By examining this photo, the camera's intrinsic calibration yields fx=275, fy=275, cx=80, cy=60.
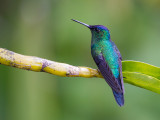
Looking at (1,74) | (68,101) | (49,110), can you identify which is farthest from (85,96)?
(1,74)

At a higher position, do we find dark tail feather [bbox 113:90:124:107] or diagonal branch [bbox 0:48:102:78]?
diagonal branch [bbox 0:48:102:78]

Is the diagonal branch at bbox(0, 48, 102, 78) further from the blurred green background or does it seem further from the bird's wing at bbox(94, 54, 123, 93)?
the blurred green background

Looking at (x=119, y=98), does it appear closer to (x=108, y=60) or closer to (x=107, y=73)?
(x=107, y=73)

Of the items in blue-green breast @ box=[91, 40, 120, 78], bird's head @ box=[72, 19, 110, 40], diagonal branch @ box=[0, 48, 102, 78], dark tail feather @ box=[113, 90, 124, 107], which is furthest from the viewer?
bird's head @ box=[72, 19, 110, 40]

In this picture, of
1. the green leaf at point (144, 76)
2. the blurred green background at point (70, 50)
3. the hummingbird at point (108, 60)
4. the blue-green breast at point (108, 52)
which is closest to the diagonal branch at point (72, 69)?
the green leaf at point (144, 76)

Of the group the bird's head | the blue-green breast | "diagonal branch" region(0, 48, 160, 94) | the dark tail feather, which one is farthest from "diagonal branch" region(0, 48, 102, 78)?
the bird's head

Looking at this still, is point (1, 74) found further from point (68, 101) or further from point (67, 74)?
point (67, 74)

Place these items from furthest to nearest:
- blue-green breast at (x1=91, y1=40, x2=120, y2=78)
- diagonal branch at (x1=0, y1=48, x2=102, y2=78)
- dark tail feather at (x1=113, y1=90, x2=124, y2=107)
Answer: blue-green breast at (x1=91, y1=40, x2=120, y2=78) < dark tail feather at (x1=113, y1=90, x2=124, y2=107) < diagonal branch at (x1=0, y1=48, x2=102, y2=78)

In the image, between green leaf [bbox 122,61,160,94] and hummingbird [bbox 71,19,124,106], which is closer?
green leaf [bbox 122,61,160,94]
